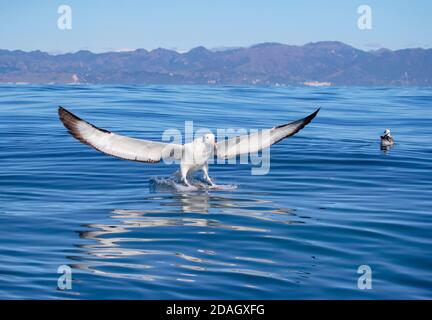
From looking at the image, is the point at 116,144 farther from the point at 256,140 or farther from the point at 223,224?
the point at 223,224

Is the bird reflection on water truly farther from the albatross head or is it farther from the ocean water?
the albatross head

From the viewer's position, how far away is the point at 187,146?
19.3m

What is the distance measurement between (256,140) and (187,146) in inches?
65.0

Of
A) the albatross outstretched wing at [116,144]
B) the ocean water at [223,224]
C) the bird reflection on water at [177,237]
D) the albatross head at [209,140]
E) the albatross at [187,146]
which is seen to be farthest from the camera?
the albatross head at [209,140]

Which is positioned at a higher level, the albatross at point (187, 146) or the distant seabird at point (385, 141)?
the albatross at point (187, 146)

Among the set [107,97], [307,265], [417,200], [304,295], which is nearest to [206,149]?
[417,200]

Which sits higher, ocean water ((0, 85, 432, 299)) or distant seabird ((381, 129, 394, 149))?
distant seabird ((381, 129, 394, 149))

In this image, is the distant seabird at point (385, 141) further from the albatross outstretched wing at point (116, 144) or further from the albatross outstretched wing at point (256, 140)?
the albatross outstretched wing at point (116, 144)

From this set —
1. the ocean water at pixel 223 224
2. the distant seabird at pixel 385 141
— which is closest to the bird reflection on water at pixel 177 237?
the ocean water at pixel 223 224

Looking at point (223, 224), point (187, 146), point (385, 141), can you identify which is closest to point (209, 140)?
point (187, 146)

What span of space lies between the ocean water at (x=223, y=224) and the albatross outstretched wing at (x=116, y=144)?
927 millimetres

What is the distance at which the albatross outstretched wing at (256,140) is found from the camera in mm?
18453

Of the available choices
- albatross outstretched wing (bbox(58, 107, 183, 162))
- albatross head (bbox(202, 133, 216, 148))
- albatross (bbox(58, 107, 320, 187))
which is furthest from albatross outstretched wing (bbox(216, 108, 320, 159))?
albatross outstretched wing (bbox(58, 107, 183, 162))

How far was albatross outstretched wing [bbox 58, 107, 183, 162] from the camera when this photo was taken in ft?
55.6
